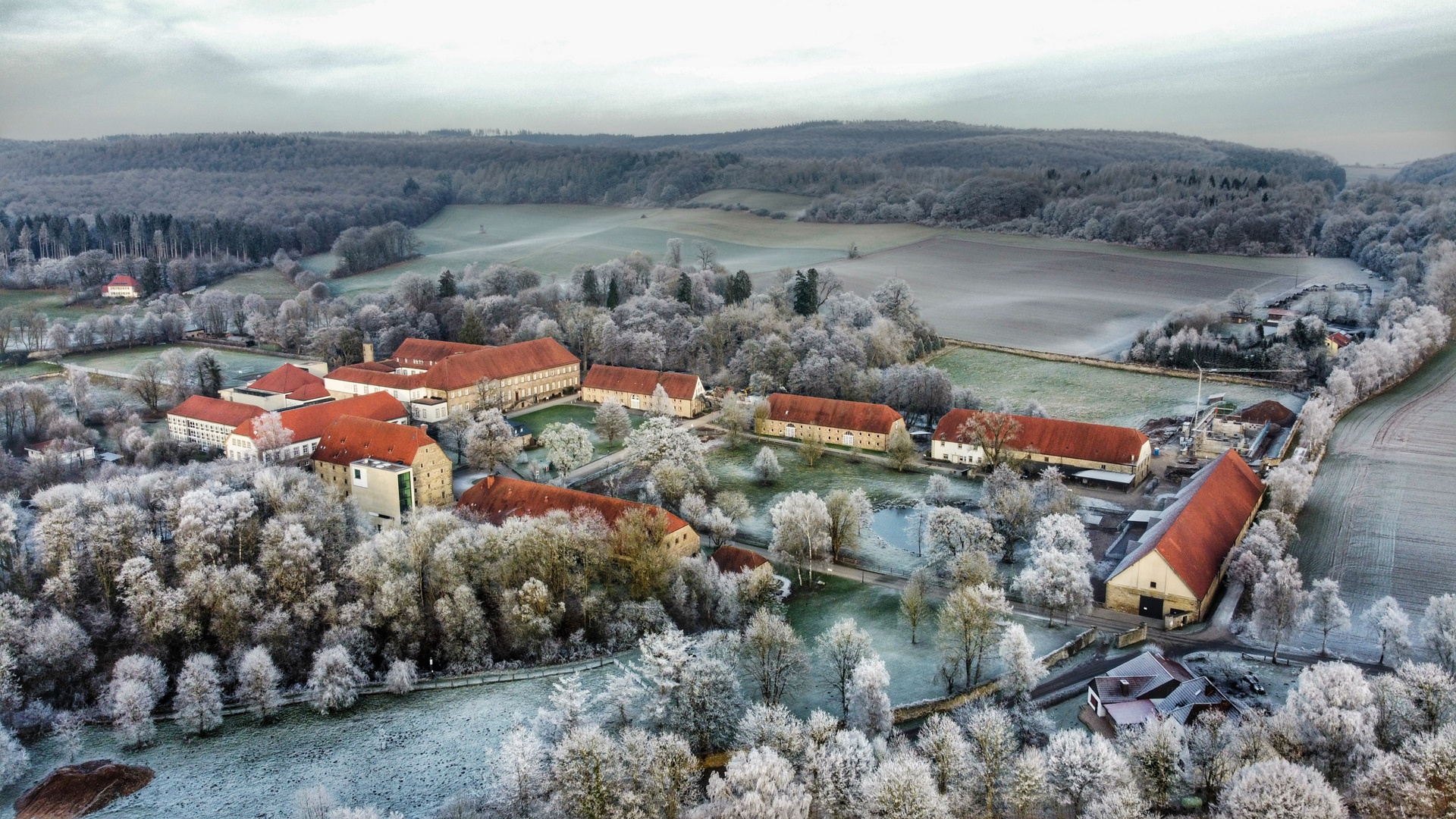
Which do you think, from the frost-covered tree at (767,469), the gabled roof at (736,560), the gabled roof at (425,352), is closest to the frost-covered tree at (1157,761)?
the gabled roof at (736,560)

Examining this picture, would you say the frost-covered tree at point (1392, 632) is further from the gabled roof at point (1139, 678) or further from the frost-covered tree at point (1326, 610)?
the gabled roof at point (1139, 678)

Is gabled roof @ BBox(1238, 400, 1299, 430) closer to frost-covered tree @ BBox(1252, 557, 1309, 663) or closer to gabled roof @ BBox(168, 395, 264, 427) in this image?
frost-covered tree @ BBox(1252, 557, 1309, 663)

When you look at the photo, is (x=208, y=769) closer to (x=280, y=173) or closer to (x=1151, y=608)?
(x=1151, y=608)

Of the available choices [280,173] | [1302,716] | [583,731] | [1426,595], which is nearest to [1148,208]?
[1426,595]

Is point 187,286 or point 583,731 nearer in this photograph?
point 583,731

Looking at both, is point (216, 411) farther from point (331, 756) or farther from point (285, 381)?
point (331, 756)

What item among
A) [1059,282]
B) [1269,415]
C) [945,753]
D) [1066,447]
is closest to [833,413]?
[1066,447]

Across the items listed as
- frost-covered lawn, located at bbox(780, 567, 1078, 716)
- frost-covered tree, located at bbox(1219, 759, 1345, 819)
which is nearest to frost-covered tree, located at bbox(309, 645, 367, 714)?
frost-covered lawn, located at bbox(780, 567, 1078, 716)
